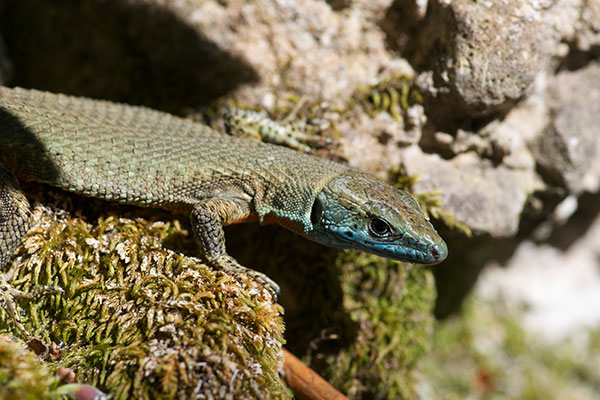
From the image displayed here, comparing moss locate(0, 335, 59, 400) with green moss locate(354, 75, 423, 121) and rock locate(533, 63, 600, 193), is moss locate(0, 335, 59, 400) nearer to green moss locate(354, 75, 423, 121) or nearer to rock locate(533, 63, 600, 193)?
green moss locate(354, 75, 423, 121)

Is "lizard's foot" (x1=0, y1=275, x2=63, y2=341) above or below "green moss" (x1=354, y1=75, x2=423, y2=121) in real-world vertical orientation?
below

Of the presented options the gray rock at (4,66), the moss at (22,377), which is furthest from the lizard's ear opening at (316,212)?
the gray rock at (4,66)

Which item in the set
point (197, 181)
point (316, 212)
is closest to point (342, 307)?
point (316, 212)

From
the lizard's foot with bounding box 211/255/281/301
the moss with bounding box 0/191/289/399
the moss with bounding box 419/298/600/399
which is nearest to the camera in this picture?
the moss with bounding box 0/191/289/399

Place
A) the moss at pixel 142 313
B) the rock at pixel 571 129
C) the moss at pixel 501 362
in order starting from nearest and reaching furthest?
the moss at pixel 142 313
the rock at pixel 571 129
the moss at pixel 501 362

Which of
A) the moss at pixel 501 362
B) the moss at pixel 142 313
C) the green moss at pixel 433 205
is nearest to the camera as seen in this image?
the moss at pixel 142 313

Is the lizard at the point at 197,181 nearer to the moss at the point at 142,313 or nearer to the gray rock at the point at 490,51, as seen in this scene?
the moss at the point at 142,313

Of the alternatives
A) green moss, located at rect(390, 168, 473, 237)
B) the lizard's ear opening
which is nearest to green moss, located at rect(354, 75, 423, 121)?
green moss, located at rect(390, 168, 473, 237)
